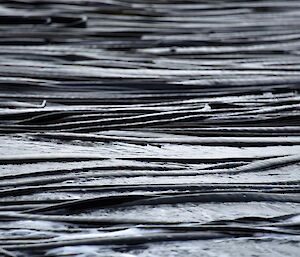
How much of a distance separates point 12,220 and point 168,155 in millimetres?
286

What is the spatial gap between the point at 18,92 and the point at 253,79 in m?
0.45

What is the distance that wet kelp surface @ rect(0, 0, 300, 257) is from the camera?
847 millimetres

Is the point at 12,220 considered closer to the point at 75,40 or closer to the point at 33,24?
the point at 75,40

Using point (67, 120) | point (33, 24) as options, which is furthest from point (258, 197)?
point (33, 24)

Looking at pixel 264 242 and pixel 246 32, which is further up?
pixel 246 32

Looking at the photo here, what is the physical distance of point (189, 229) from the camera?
0.85 m

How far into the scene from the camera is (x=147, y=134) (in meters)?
1.12

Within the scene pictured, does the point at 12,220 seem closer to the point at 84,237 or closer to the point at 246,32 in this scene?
the point at 84,237

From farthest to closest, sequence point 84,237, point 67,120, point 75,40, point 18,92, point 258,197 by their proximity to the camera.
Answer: point 75,40 → point 18,92 → point 67,120 → point 258,197 → point 84,237

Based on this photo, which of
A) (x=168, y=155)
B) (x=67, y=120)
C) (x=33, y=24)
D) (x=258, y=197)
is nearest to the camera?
(x=258, y=197)

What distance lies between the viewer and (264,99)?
128cm

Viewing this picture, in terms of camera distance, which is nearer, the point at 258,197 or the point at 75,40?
the point at 258,197

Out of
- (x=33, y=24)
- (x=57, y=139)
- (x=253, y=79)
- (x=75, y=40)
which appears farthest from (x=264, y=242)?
(x=33, y=24)

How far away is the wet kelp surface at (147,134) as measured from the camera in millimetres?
847
